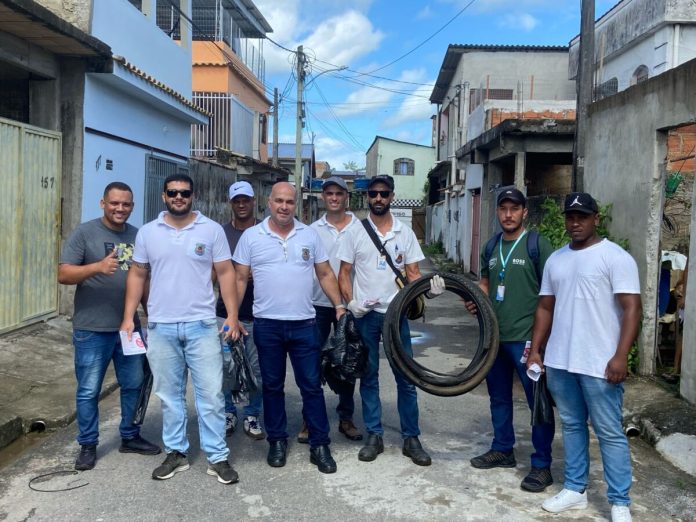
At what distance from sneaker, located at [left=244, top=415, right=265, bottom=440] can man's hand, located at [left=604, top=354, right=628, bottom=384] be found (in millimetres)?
2622

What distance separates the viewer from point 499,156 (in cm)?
1343

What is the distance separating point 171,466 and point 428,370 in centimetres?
179

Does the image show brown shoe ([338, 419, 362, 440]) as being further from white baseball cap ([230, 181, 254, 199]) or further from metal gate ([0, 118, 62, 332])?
metal gate ([0, 118, 62, 332])

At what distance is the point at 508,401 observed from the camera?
457cm

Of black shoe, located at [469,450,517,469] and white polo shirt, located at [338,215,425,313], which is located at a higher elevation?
white polo shirt, located at [338,215,425,313]

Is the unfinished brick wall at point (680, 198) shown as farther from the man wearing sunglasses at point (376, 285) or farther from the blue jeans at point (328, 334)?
the blue jeans at point (328, 334)

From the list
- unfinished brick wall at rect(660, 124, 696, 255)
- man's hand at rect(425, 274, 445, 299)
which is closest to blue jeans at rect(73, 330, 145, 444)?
man's hand at rect(425, 274, 445, 299)

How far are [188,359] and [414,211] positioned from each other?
3424 cm

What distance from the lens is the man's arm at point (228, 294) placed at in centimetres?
434

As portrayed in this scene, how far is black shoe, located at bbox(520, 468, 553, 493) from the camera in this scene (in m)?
4.17

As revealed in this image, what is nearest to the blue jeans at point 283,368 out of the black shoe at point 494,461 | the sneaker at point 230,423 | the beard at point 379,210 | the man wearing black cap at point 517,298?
the sneaker at point 230,423

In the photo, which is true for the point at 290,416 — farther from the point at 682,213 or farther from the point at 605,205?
the point at 682,213

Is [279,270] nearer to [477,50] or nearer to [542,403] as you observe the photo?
[542,403]

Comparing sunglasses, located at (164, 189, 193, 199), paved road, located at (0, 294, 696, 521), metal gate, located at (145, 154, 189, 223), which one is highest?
metal gate, located at (145, 154, 189, 223)
